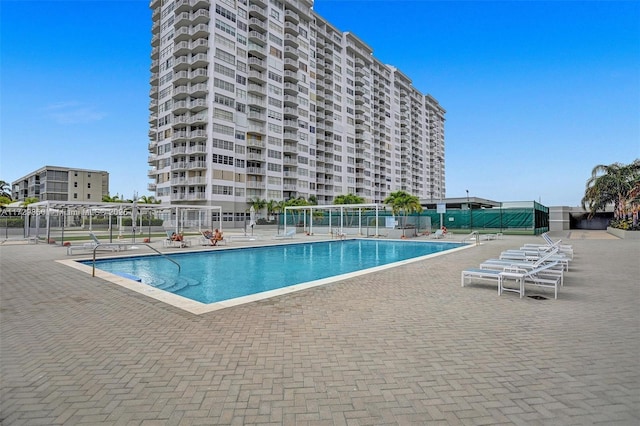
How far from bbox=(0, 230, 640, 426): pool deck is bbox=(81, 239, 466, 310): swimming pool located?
261cm

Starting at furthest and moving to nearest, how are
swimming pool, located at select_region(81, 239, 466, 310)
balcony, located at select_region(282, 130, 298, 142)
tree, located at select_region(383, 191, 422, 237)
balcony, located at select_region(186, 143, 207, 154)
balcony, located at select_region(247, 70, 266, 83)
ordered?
balcony, located at select_region(282, 130, 298, 142)
balcony, located at select_region(247, 70, 266, 83)
balcony, located at select_region(186, 143, 207, 154)
tree, located at select_region(383, 191, 422, 237)
swimming pool, located at select_region(81, 239, 466, 310)

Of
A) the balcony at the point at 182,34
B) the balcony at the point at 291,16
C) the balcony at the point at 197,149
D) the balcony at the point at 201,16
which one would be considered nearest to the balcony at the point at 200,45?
the balcony at the point at 182,34

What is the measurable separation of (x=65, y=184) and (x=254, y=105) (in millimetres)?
57600

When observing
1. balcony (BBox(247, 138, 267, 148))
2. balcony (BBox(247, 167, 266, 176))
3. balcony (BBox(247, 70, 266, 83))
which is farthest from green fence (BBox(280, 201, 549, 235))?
balcony (BBox(247, 70, 266, 83))

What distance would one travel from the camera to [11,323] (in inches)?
198

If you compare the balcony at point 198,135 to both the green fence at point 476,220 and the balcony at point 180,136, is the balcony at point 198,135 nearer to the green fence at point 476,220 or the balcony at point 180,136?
the balcony at point 180,136

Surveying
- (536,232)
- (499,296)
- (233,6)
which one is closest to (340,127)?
(233,6)

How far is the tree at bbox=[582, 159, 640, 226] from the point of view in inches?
1161

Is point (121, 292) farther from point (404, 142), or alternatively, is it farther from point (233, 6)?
point (404, 142)

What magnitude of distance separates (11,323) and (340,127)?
75.4 meters

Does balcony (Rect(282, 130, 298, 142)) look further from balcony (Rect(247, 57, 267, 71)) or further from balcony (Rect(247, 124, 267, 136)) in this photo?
balcony (Rect(247, 57, 267, 71))

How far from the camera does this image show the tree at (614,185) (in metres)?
29.5

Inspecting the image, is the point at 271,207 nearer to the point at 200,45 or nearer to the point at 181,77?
the point at 181,77

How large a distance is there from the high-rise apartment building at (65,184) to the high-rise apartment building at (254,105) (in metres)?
36.3
